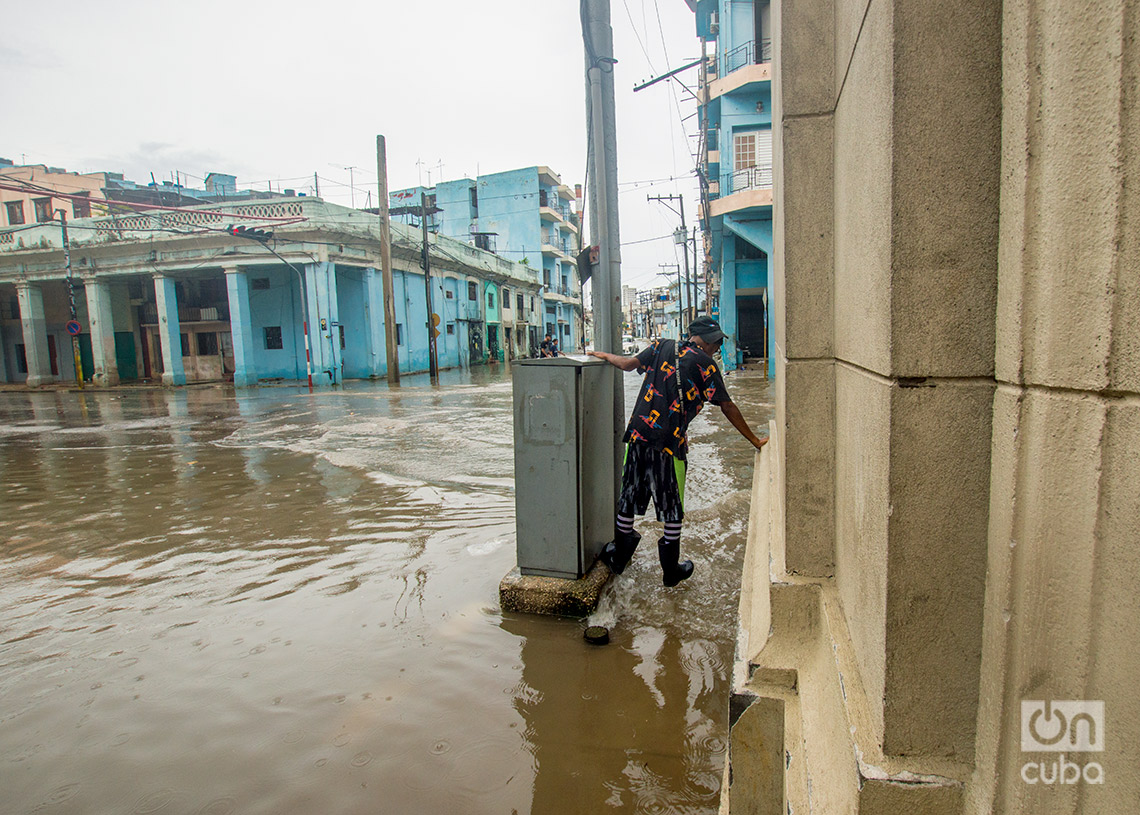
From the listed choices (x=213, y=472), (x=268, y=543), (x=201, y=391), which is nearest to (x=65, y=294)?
(x=201, y=391)

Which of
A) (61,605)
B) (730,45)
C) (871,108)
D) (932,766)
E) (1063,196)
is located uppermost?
(730,45)

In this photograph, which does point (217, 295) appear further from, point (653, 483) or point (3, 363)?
point (653, 483)

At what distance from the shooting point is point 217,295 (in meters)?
29.2

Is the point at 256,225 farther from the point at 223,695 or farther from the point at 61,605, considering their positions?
the point at 223,695

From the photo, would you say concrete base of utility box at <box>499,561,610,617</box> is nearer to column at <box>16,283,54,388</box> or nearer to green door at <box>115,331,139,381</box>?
green door at <box>115,331,139,381</box>

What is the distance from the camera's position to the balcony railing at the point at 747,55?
64.6ft

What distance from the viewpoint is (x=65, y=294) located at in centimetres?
3031

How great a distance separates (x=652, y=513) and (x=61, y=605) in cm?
402

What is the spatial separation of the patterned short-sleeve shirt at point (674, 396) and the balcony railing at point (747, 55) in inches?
763

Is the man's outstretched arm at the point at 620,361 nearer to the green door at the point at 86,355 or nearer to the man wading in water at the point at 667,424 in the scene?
the man wading in water at the point at 667,424

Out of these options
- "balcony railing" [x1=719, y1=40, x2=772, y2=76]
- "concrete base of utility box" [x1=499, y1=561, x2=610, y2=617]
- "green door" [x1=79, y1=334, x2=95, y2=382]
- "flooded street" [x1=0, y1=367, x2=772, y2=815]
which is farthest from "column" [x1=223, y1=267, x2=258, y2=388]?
"concrete base of utility box" [x1=499, y1=561, x2=610, y2=617]

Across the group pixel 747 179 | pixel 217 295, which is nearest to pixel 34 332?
pixel 217 295

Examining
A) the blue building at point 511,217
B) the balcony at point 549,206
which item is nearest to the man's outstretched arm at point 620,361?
the blue building at point 511,217

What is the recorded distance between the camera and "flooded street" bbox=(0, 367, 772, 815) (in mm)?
2193
